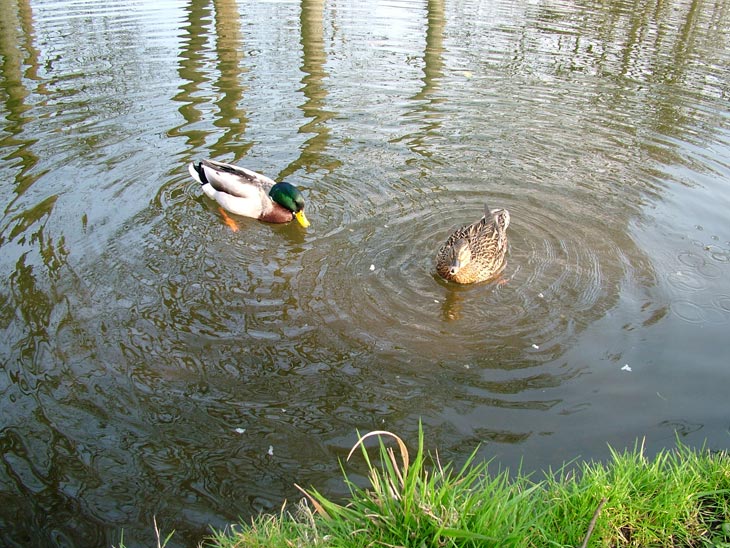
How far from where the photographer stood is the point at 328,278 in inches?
213

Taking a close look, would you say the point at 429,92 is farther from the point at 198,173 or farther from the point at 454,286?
the point at 454,286

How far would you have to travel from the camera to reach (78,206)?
6.43 metres

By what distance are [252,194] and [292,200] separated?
56 centimetres

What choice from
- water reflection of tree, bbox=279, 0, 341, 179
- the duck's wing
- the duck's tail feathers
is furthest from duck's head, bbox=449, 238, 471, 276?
the duck's tail feathers

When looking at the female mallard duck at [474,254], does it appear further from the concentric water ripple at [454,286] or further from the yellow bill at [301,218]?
the yellow bill at [301,218]

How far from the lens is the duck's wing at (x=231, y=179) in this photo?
6.58 meters

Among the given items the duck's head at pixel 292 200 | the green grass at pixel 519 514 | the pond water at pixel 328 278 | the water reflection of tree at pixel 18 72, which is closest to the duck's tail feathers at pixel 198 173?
the pond water at pixel 328 278

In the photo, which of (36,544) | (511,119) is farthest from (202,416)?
(511,119)

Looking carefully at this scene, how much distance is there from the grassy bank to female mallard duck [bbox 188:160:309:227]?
12.6ft

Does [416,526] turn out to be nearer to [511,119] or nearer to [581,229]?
[581,229]

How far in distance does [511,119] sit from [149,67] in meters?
6.12

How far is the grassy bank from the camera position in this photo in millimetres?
2453

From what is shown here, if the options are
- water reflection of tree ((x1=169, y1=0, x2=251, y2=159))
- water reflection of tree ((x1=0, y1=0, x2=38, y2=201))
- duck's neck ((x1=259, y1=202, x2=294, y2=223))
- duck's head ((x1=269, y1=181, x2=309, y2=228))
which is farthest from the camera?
water reflection of tree ((x1=169, y1=0, x2=251, y2=159))

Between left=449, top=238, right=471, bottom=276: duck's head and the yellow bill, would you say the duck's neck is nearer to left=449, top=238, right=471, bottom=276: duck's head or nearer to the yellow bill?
the yellow bill
